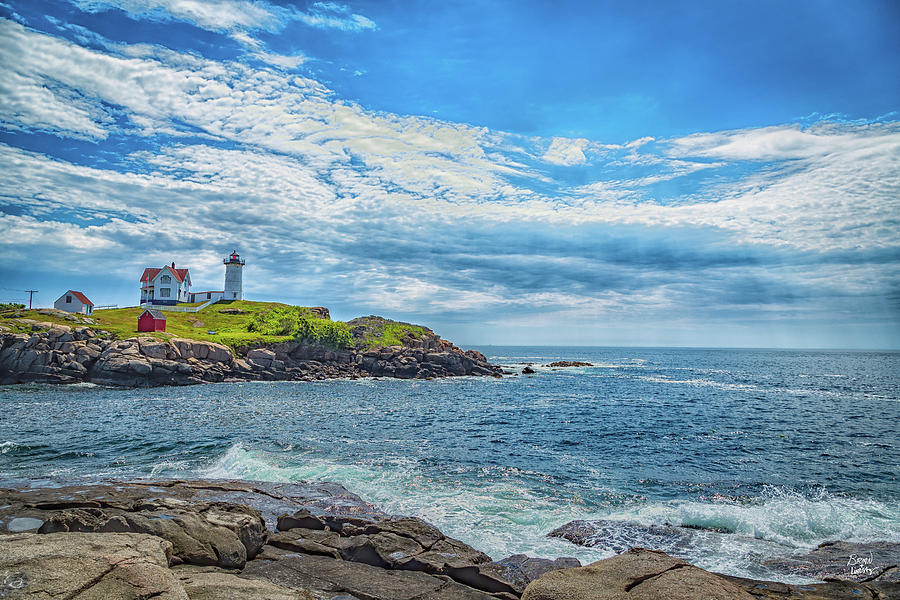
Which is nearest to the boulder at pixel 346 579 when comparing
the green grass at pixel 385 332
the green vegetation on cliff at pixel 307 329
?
the green vegetation on cliff at pixel 307 329

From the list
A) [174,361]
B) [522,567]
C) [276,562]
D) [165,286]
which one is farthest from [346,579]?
[165,286]

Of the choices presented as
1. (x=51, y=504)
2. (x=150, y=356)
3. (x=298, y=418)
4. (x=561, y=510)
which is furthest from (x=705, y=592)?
(x=150, y=356)

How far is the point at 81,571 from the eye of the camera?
739 cm

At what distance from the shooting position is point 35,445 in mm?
28766

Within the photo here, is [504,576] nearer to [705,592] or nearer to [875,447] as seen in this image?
[705,592]

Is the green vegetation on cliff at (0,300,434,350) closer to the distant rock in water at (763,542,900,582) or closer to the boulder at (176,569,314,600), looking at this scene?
the boulder at (176,569,314,600)

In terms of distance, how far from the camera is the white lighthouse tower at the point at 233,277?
417ft

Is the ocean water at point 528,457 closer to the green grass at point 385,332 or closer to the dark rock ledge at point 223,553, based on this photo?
the dark rock ledge at point 223,553

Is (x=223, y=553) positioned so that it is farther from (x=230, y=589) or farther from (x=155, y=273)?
(x=155, y=273)

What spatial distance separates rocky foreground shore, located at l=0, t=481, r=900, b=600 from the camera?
7645mm

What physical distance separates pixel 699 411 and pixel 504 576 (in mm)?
46216

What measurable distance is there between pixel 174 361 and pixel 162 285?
184 feet

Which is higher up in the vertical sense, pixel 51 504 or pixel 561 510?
pixel 51 504

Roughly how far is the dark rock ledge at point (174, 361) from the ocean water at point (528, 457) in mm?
5718
